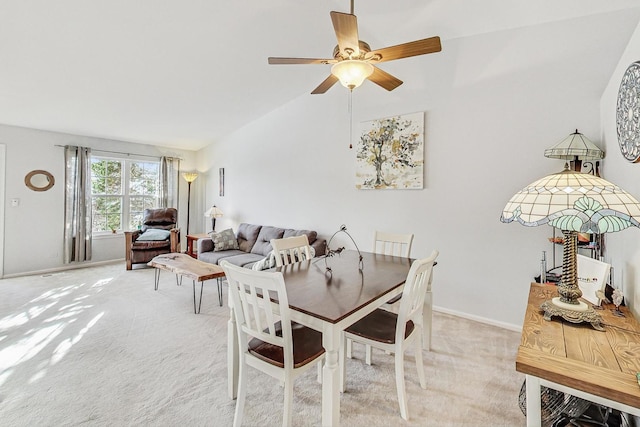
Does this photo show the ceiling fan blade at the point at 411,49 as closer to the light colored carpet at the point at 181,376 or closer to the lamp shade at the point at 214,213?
the light colored carpet at the point at 181,376

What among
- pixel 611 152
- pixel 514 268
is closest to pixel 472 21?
pixel 611 152

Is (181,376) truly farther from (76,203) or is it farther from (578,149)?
(76,203)

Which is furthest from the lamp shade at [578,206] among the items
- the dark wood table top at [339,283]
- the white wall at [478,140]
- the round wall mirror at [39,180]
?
the round wall mirror at [39,180]

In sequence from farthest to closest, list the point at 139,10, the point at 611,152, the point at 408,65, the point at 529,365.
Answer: the point at 408,65 → the point at 139,10 → the point at 611,152 → the point at 529,365

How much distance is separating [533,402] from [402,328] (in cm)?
71

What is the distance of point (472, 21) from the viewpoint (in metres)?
2.83

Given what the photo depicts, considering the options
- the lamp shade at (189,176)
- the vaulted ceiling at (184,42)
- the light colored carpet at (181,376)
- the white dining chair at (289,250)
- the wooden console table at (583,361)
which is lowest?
the light colored carpet at (181,376)

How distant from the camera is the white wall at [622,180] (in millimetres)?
1566

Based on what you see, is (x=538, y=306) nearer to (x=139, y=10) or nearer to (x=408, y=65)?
(x=408, y=65)

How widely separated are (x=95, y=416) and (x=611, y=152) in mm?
3794

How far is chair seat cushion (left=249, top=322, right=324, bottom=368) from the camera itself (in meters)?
1.53

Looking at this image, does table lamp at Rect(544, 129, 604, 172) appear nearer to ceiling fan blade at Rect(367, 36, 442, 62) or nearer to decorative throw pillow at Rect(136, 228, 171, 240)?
ceiling fan blade at Rect(367, 36, 442, 62)

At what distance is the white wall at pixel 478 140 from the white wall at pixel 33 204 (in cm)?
435

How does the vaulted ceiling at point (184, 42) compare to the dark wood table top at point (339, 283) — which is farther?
the vaulted ceiling at point (184, 42)
